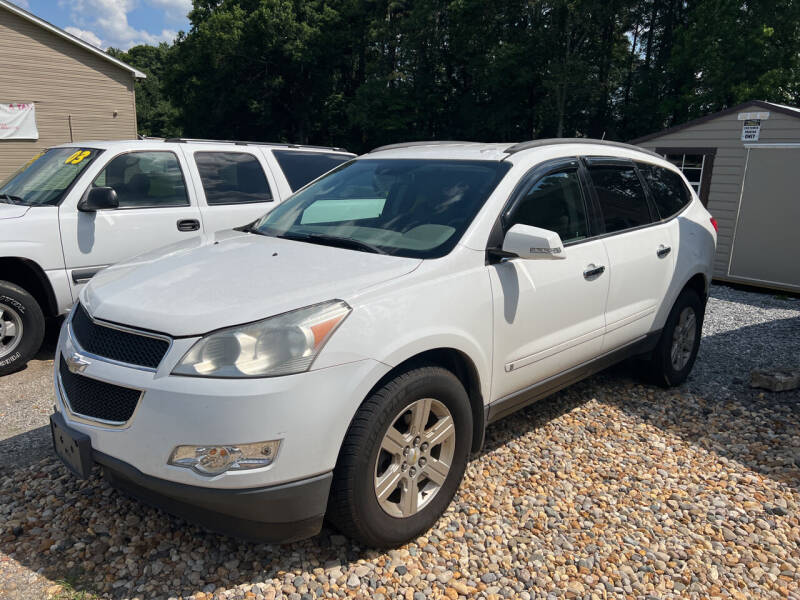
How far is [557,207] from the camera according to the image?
12.3 feet

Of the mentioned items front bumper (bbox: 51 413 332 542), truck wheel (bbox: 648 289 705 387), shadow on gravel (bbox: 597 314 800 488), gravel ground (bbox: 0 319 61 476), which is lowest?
shadow on gravel (bbox: 597 314 800 488)

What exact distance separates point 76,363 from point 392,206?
5.91ft

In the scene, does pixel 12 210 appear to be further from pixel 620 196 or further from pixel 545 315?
pixel 620 196

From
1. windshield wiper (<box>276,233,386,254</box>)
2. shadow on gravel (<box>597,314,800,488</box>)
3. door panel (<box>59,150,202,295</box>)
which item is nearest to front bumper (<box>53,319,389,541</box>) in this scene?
windshield wiper (<box>276,233,386,254</box>)

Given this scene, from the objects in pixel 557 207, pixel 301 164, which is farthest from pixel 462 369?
pixel 301 164

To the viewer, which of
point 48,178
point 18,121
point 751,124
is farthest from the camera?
point 18,121

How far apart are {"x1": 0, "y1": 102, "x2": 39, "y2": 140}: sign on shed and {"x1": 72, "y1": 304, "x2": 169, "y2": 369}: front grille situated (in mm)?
19426

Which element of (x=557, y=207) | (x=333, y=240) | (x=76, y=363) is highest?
(x=557, y=207)

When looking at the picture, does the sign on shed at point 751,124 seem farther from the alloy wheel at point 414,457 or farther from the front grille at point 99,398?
the front grille at point 99,398

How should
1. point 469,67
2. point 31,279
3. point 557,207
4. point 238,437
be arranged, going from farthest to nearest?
point 469,67 → point 31,279 → point 557,207 → point 238,437

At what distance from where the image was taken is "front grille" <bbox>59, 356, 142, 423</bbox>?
8.14 ft

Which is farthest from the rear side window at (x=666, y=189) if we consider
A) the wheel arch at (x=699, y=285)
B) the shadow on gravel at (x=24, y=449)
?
the shadow on gravel at (x=24, y=449)

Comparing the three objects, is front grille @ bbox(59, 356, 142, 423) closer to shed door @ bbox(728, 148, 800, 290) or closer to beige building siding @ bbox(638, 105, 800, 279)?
shed door @ bbox(728, 148, 800, 290)

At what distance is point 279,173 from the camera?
6578mm
